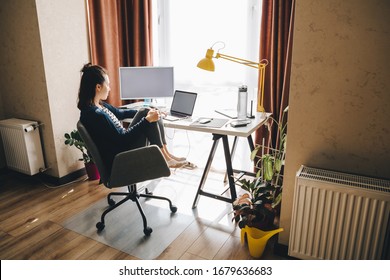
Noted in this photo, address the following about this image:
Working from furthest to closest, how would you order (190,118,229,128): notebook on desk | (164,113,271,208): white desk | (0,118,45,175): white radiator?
(0,118,45,175): white radiator < (190,118,229,128): notebook on desk < (164,113,271,208): white desk

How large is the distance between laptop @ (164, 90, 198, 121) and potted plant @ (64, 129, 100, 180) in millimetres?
874

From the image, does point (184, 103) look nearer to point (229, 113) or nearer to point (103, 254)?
point (229, 113)

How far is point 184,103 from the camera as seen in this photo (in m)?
2.74

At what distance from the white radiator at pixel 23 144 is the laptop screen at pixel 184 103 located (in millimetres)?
1317

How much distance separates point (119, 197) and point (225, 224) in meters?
1.00

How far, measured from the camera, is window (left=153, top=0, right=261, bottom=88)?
2930mm

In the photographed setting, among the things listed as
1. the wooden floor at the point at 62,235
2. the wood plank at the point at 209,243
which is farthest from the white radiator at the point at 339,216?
the wood plank at the point at 209,243

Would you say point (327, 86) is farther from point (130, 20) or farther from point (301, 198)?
point (130, 20)

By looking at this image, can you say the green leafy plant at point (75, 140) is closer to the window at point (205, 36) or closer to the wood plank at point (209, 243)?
the window at point (205, 36)

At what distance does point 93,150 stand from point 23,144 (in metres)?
1.28

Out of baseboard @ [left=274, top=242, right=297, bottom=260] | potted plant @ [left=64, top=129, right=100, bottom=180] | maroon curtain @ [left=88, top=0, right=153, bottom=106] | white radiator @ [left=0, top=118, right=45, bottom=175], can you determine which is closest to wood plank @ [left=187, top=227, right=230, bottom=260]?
baseboard @ [left=274, top=242, right=297, bottom=260]

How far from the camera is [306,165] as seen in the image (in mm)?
1812

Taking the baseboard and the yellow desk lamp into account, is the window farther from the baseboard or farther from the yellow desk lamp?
the baseboard
